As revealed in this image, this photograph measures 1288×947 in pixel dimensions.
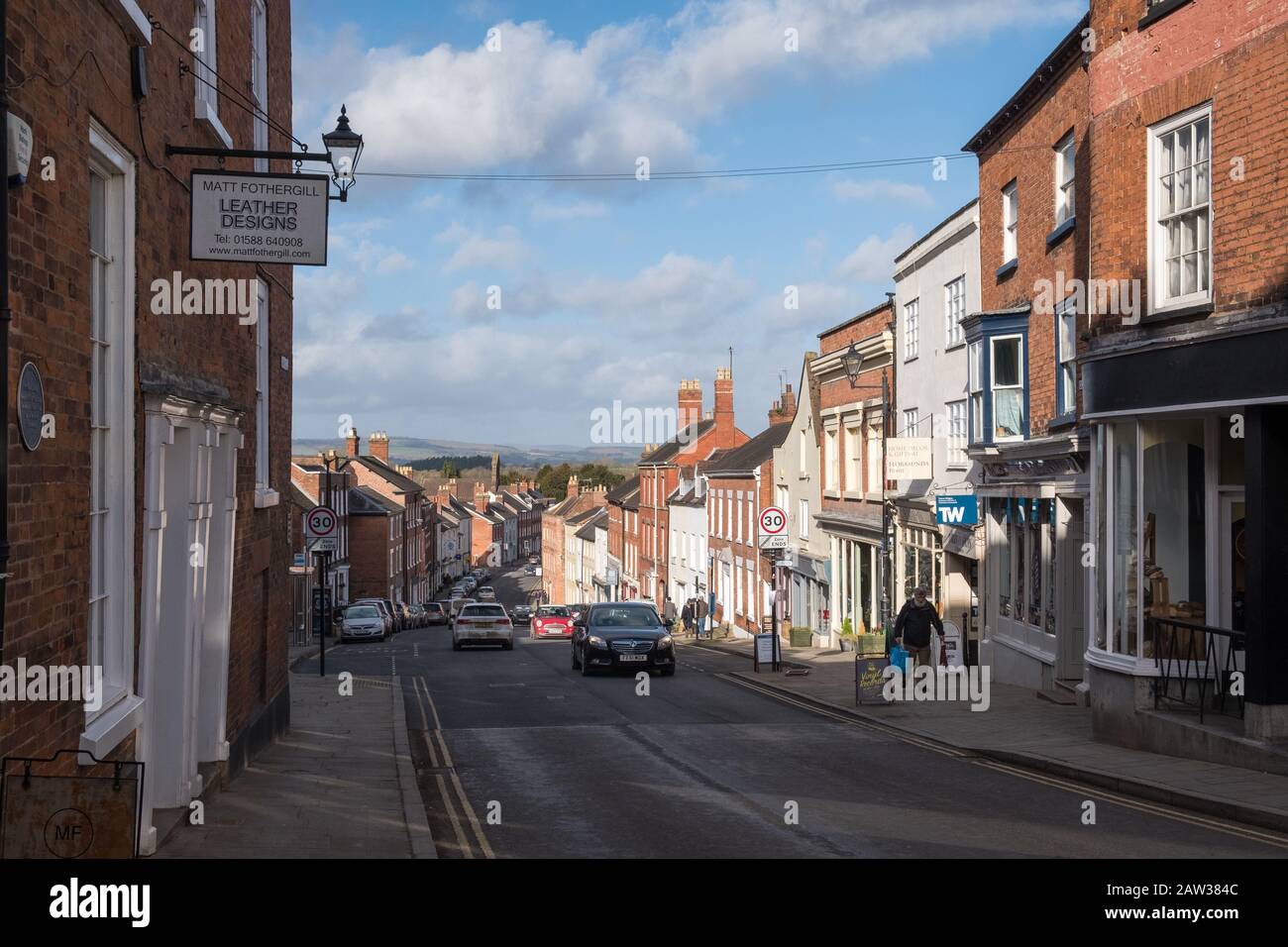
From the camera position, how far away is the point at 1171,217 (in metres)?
13.9

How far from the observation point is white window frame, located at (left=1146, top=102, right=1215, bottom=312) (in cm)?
1331

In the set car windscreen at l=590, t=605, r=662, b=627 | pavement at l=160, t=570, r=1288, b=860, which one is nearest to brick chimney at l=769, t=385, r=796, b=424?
car windscreen at l=590, t=605, r=662, b=627

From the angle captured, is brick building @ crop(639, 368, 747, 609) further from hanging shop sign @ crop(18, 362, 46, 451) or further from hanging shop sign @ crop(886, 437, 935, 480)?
hanging shop sign @ crop(18, 362, 46, 451)

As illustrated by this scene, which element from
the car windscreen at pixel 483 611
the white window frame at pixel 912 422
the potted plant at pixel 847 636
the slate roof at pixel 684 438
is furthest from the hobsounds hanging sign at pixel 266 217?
the slate roof at pixel 684 438

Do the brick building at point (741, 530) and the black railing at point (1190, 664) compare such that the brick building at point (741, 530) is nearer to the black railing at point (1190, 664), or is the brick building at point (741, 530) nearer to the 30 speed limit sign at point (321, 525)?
the 30 speed limit sign at point (321, 525)

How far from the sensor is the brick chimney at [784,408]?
179ft

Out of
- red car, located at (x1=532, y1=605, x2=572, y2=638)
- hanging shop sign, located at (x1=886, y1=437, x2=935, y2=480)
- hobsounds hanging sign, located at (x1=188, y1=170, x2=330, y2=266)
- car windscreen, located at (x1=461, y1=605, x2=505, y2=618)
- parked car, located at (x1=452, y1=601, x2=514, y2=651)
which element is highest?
hobsounds hanging sign, located at (x1=188, y1=170, x2=330, y2=266)

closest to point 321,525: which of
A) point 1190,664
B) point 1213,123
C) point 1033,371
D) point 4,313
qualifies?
point 1033,371

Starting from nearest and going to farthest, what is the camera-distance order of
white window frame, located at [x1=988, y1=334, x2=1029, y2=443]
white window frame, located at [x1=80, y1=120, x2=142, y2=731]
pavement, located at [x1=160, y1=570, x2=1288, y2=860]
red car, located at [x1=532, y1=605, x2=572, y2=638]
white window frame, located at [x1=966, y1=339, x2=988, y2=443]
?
white window frame, located at [x1=80, y1=120, x2=142, y2=731]
pavement, located at [x1=160, y1=570, x2=1288, y2=860]
white window frame, located at [x1=988, y1=334, x2=1029, y2=443]
white window frame, located at [x1=966, y1=339, x2=988, y2=443]
red car, located at [x1=532, y1=605, x2=572, y2=638]

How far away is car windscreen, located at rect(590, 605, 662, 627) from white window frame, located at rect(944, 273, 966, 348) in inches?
344

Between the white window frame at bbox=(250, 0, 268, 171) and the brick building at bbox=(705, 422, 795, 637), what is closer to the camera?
the white window frame at bbox=(250, 0, 268, 171)
